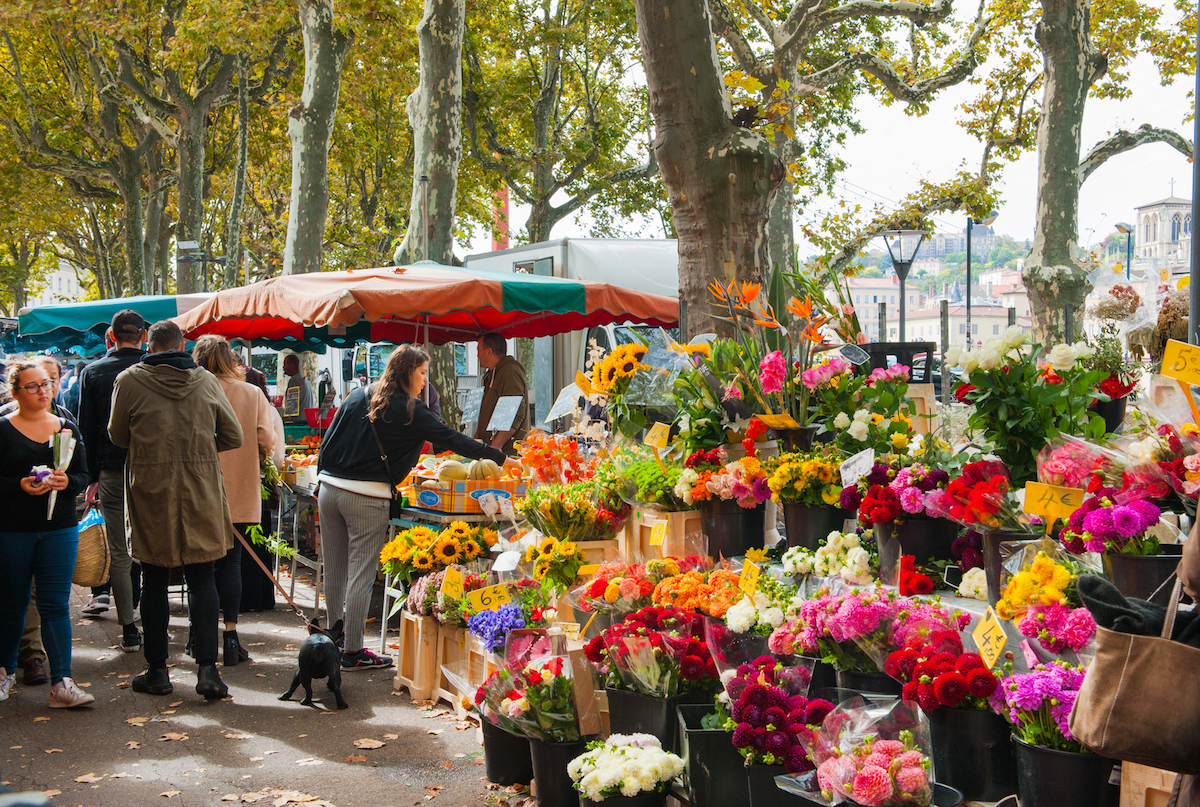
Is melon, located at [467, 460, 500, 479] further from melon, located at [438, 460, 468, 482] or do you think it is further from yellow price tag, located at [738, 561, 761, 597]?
yellow price tag, located at [738, 561, 761, 597]

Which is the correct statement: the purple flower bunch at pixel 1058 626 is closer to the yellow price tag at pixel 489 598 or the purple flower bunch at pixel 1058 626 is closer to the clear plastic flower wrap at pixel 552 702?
the clear plastic flower wrap at pixel 552 702

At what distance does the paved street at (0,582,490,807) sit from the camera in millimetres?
3830

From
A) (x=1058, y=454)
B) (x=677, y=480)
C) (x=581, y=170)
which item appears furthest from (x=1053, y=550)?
(x=581, y=170)

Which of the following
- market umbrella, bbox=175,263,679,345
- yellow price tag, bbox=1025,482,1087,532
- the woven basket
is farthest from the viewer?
market umbrella, bbox=175,263,679,345

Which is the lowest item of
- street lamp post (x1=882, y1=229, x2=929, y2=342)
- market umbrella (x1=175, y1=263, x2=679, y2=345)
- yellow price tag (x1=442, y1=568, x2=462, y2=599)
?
yellow price tag (x1=442, y1=568, x2=462, y2=599)

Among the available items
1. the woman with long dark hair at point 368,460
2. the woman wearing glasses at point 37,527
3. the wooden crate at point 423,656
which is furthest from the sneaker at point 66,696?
the wooden crate at point 423,656

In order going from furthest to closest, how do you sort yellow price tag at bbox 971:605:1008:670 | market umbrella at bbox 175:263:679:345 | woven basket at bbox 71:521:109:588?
market umbrella at bbox 175:263:679:345 → woven basket at bbox 71:521:109:588 → yellow price tag at bbox 971:605:1008:670

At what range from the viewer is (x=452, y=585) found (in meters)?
4.77

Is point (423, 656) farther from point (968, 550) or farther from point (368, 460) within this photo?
point (968, 550)

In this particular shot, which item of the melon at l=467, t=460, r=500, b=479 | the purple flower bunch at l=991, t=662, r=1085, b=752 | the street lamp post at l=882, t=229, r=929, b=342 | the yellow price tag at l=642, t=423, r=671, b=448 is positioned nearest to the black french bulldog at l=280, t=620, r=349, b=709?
the melon at l=467, t=460, r=500, b=479

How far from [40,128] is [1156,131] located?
898 inches

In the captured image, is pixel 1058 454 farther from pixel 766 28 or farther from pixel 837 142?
pixel 837 142

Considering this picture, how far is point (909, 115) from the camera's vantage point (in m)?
18.0

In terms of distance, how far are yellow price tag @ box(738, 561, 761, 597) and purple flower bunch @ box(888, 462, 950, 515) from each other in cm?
52
